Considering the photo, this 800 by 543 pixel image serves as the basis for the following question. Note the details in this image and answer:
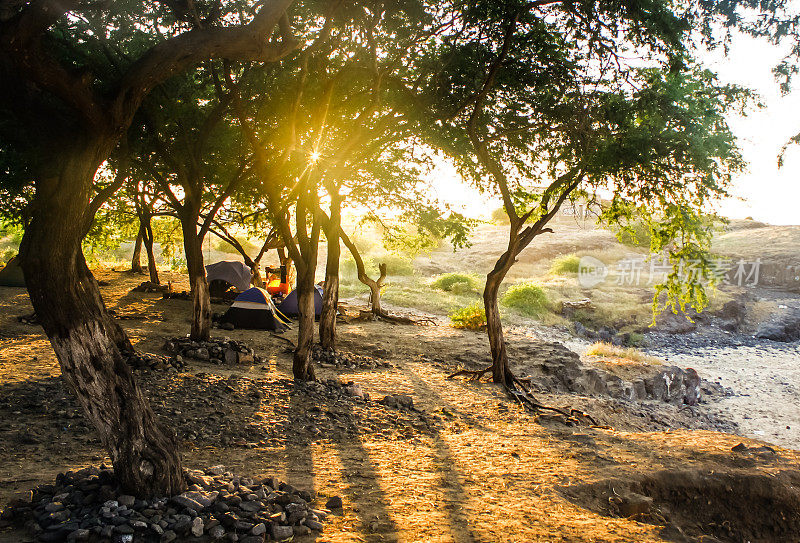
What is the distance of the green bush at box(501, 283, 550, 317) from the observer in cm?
2819

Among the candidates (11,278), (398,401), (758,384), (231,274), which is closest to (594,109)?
(398,401)

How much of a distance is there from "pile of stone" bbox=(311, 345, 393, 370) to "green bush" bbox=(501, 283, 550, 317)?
1606 centimetres

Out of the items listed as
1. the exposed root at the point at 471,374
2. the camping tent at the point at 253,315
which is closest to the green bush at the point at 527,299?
the camping tent at the point at 253,315

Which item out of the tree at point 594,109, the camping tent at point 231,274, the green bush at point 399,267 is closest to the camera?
the tree at point 594,109

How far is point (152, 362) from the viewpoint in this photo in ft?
32.0

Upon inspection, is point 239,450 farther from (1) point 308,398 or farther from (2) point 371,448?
(1) point 308,398

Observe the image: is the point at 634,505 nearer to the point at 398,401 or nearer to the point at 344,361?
the point at 398,401

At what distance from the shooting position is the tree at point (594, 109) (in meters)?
8.86

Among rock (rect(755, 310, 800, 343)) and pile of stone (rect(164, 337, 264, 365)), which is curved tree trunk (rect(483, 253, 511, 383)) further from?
rock (rect(755, 310, 800, 343))

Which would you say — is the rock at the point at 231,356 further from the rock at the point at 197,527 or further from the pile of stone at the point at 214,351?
the rock at the point at 197,527

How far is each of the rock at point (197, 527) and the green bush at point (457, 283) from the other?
30.4 m

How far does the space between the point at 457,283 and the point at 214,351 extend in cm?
2436

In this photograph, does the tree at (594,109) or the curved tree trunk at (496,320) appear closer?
the tree at (594,109)

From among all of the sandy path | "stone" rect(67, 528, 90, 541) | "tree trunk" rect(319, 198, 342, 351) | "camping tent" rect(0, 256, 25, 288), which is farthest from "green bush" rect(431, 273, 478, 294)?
"stone" rect(67, 528, 90, 541)
